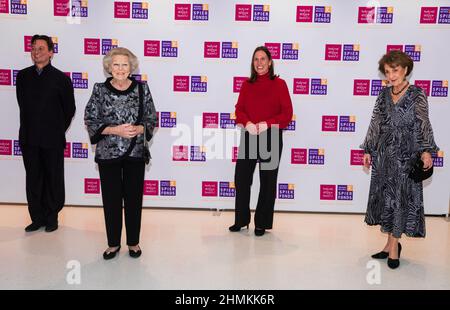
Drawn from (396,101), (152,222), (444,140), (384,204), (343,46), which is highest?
(343,46)

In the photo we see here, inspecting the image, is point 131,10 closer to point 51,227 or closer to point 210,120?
point 210,120

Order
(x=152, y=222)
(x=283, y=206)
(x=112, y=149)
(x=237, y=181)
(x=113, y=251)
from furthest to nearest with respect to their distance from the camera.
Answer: (x=283, y=206) < (x=152, y=222) < (x=237, y=181) < (x=113, y=251) < (x=112, y=149)

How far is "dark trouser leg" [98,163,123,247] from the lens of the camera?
3.39 meters

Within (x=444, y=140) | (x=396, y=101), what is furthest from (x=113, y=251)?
(x=444, y=140)

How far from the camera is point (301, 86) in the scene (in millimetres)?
4855

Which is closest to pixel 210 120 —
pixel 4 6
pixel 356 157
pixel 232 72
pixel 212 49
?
pixel 232 72

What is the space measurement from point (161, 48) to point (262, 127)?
58.8 inches

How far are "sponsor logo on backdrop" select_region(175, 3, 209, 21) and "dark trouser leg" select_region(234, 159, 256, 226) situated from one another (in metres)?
1.56

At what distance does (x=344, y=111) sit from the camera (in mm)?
4879

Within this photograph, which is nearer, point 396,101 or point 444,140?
point 396,101

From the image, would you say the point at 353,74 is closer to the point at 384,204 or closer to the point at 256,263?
the point at 384,204

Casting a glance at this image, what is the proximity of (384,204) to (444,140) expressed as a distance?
1741mm

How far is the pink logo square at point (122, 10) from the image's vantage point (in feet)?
15.8

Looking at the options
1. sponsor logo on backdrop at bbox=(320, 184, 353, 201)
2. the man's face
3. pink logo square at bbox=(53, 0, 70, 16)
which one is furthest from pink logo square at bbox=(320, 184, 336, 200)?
pink logo square at bbox=(53, 0, 70, 16)
